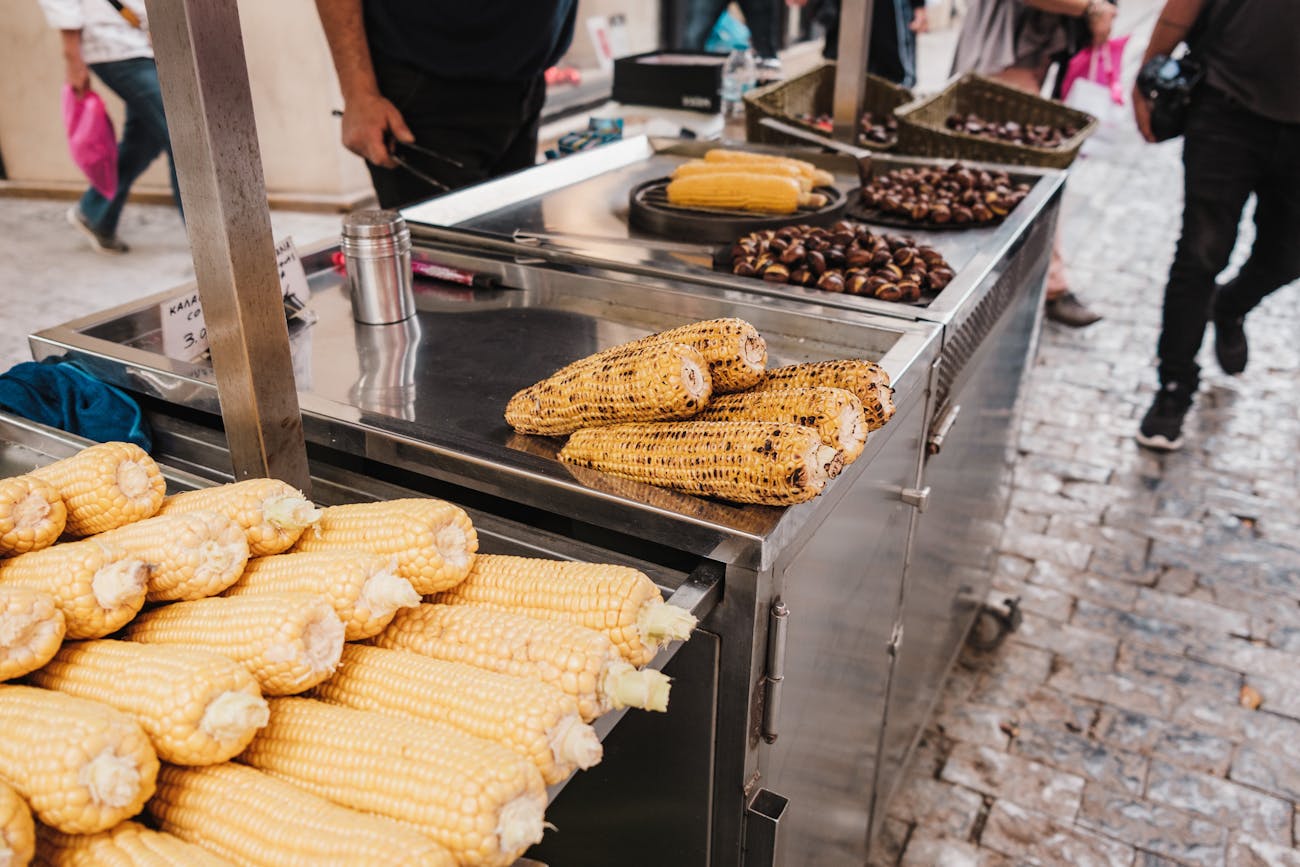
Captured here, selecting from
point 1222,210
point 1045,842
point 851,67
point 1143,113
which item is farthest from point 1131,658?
point 1143,113

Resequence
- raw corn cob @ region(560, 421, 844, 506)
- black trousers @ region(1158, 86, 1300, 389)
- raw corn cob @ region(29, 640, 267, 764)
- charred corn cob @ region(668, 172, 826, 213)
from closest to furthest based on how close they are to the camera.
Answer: raw corn cob @ region(29, 640, 267, 764) < raw corn cob @ region(560, 421, 844, 506) < charred corn cob @ region(668, 172, 826, 213) < black trousers @ region(1158, 86, 1300, 389)

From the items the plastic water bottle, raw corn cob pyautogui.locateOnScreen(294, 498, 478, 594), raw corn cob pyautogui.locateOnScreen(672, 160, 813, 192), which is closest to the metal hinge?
raw corn cob pyautogui.locateOnScreen(294, 498, 478, 594)

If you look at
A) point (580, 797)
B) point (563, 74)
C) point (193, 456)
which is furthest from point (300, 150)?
point (580, 797)

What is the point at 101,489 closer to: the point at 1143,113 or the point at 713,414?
the point at 713,414

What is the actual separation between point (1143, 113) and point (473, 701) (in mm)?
3969

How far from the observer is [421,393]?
1736 mm

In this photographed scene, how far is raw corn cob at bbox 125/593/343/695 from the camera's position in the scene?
94 cm

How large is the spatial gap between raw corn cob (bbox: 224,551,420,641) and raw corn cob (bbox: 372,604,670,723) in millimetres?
47

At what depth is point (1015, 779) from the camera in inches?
105

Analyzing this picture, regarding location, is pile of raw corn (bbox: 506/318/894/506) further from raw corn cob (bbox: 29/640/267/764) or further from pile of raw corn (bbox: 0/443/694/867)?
Answer: raw corn cob (bbox: 29/640/267/764)

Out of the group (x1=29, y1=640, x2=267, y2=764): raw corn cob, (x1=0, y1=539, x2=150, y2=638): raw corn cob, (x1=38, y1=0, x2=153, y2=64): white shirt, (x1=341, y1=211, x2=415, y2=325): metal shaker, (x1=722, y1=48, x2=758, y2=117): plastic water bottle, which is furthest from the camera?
(x1=38, y1=0, x2=153, y2=64): white shirt

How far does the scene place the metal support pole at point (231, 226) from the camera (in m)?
1.11

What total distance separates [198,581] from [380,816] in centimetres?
33

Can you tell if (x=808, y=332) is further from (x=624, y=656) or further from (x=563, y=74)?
(x=563, y=74)
